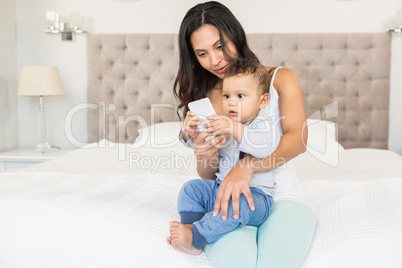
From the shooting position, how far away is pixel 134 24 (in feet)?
10.4

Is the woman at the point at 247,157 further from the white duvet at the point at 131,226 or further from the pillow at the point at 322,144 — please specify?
the pillow at the point at 322,144

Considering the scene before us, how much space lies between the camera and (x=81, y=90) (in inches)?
129

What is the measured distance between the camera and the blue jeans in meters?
1.02

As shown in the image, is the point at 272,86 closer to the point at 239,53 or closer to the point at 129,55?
the point at 239,53

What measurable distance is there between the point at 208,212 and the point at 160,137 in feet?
5.38

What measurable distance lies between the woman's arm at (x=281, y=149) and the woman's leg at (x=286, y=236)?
9 centimetres

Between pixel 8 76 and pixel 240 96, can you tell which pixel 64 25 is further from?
pixel 240 96

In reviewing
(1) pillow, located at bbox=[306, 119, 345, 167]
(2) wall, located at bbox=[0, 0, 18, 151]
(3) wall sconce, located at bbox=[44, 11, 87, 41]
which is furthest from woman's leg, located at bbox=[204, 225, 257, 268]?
(2) wall, located at bbox=[0, 0, 18, 151]

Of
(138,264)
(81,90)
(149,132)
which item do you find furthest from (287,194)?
(81,90)

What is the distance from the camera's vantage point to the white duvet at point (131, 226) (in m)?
1.00

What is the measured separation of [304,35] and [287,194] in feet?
6.80

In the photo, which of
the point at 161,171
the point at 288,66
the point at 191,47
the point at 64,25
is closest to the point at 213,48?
the point at 191,47

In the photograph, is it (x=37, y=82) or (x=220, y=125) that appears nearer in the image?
(x=220, y=125)

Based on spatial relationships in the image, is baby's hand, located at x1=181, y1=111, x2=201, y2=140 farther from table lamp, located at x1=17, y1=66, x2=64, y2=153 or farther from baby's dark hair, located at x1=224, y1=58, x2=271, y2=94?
table lamp, located at x1=17, y1=66, x2=64, y2=153
